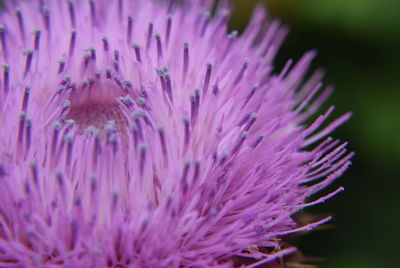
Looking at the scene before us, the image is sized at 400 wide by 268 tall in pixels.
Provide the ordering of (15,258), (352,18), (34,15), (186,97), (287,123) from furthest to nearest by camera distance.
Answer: (352,18), (34,15), (287,123), (186,97), (15,258)

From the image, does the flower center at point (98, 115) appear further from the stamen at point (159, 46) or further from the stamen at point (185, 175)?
the stamen at point (185, 175)

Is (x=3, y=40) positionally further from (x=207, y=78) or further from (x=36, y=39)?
(x=207, y=78)

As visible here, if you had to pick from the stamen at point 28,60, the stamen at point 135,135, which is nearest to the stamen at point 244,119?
the stamen at point 135,135

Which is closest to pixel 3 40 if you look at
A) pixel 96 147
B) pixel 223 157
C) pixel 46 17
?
pixel 46 17

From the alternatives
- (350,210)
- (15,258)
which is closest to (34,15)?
(15,258)

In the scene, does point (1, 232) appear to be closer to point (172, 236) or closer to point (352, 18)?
point (172, 236)

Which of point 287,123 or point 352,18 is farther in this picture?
point 352,18

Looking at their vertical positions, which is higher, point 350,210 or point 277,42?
point 277,42
